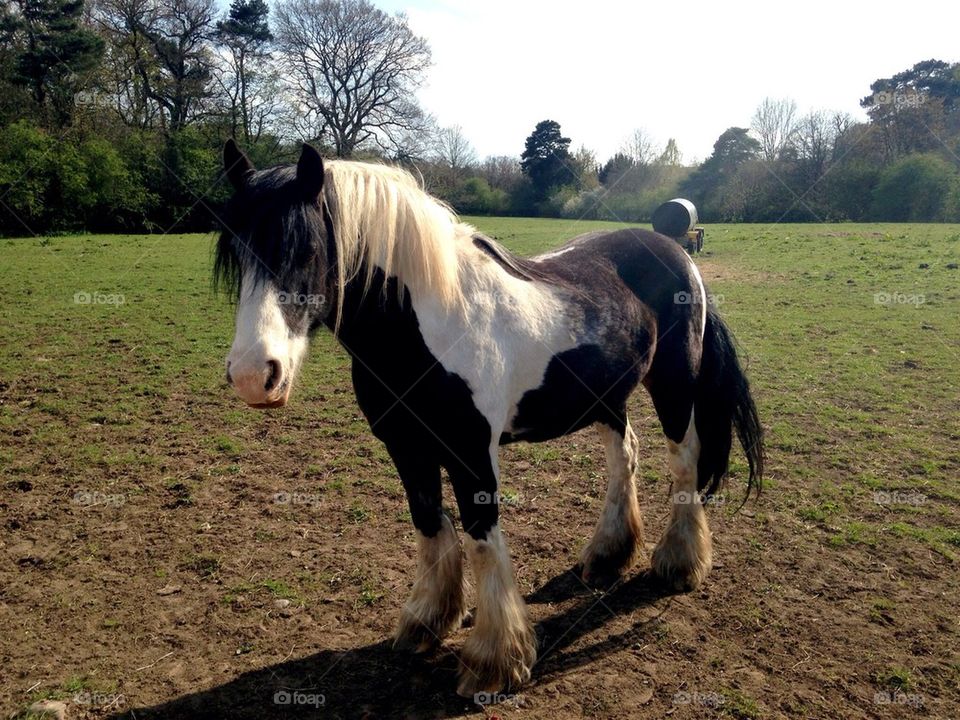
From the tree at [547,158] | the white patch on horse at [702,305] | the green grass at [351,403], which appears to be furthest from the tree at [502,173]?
Answer: the white patch on horse at [702,305]

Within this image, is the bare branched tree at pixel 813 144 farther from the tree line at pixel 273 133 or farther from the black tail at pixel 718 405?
the black tail at pixel 718 405

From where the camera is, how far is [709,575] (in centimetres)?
376

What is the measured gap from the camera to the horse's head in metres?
2.06

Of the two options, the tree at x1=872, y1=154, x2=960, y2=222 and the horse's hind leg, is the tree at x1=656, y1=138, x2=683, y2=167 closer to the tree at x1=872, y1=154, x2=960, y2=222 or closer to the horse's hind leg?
the tree at x1=872, y1=154, x2=960, y2=222

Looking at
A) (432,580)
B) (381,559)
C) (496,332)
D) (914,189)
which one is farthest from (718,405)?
(914,189)

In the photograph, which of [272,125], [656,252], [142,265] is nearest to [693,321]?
[656,252]

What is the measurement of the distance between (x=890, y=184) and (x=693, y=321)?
34.5 m

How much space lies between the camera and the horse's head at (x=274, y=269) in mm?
2061

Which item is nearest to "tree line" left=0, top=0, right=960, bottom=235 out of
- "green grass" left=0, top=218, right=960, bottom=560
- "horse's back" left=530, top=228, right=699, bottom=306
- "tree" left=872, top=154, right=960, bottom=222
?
"tree" left=872, top=154, right=960, bottom=222

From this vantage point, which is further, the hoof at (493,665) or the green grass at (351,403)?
the green grass at (351,403)

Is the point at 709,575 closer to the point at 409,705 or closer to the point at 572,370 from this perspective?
the point at 572,370

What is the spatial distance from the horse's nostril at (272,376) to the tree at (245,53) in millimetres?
25830

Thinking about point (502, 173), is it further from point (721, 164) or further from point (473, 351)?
point (473, 351)

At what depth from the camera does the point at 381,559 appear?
3938mm
